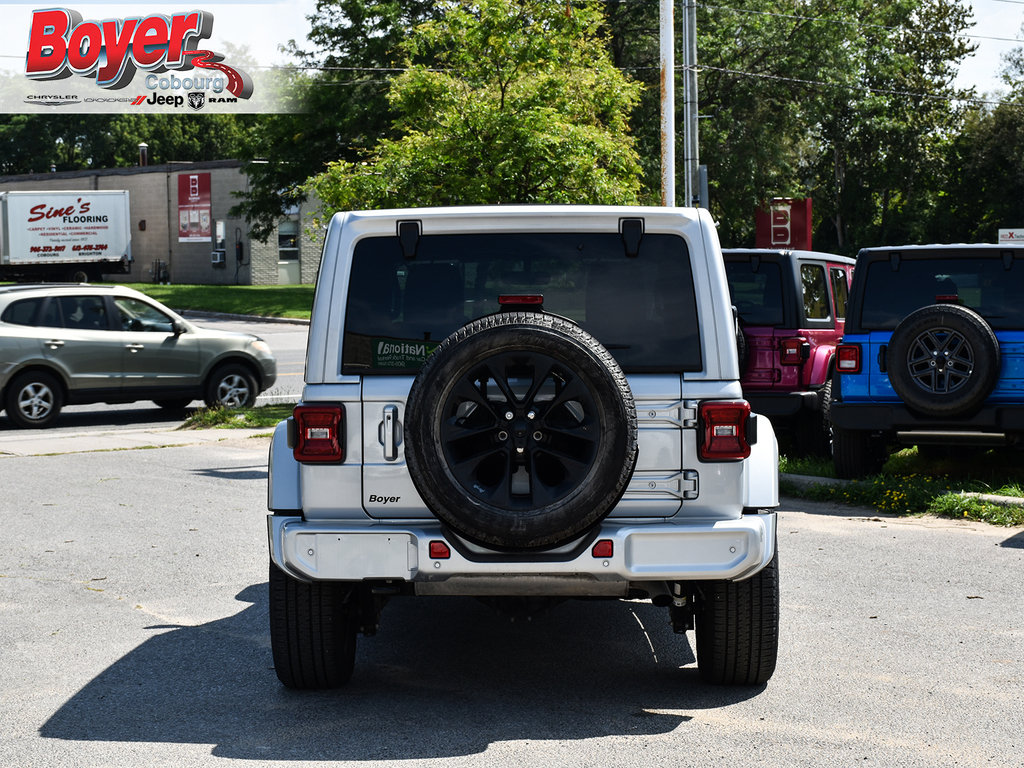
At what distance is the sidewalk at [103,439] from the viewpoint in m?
13.7

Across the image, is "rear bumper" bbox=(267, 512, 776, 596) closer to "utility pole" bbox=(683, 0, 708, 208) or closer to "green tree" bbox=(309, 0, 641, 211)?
"green tree" bbox=(309, 0, 641, 211)

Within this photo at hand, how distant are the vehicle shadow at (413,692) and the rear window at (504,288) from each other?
4.33 feet

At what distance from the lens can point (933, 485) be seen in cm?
998

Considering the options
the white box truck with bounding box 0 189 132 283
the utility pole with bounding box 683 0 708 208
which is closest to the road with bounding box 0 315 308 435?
the utility pole with bounding box 683 0 708 208

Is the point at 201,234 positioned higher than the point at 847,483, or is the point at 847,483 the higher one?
the point at 201,234

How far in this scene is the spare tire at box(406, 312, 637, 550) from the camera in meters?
4.52

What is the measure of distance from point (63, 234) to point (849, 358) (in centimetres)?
4259

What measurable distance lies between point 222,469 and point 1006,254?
7.13m

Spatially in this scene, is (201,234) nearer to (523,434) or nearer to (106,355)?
(106,355)

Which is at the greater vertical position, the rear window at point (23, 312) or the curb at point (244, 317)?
the rear window at point (23, 312)

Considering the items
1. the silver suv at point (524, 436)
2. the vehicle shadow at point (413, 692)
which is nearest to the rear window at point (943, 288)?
the vehicle shadow at point (413, 692)

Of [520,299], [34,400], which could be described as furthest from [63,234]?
[520,299]

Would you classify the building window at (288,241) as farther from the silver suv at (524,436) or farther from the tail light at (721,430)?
the tail light at (721,430)

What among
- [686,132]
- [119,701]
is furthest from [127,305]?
[119,701]
